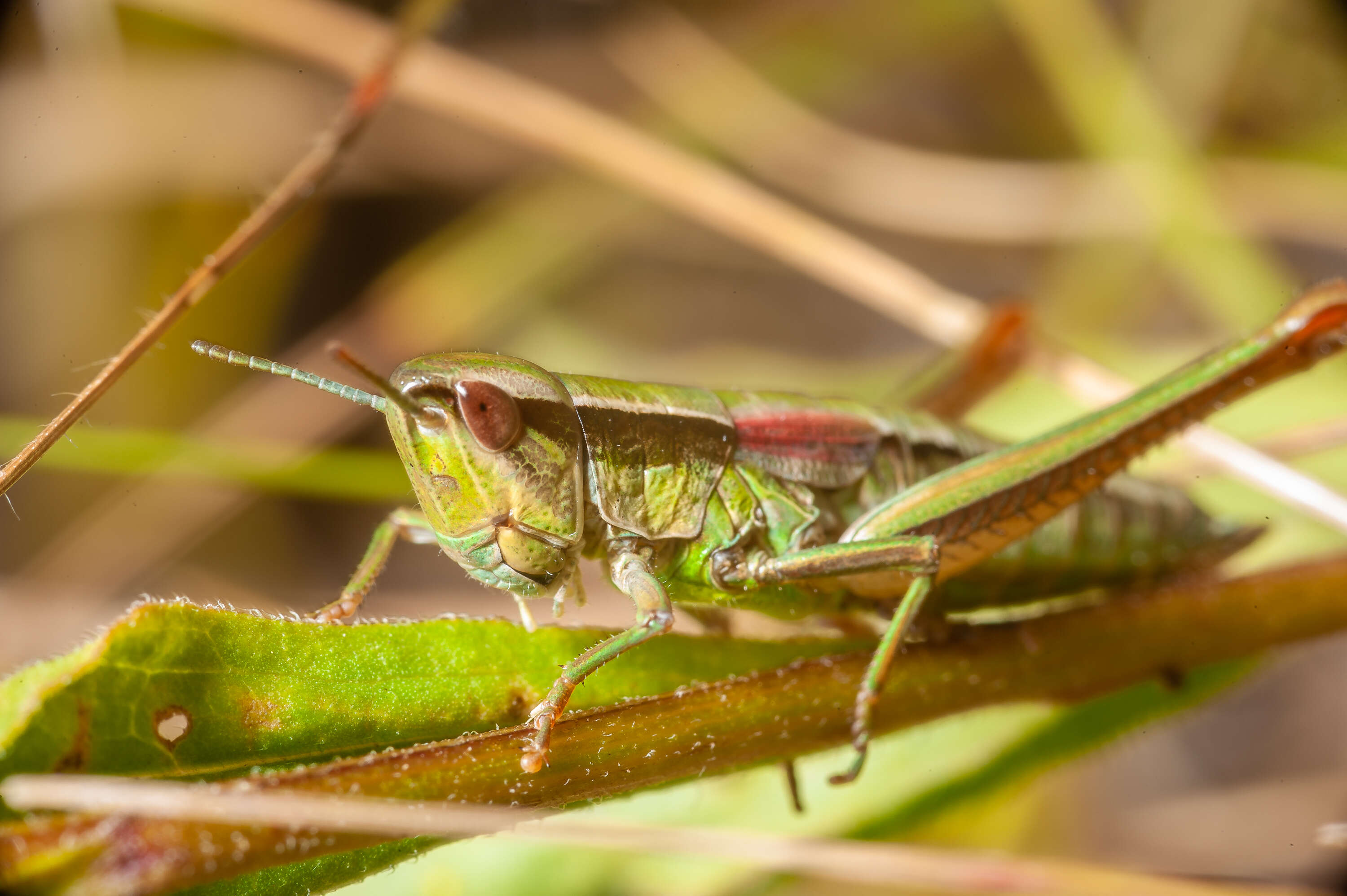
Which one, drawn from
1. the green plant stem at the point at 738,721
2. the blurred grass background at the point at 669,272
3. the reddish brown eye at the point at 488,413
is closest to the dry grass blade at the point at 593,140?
the blurred grass background at the point at 669,272

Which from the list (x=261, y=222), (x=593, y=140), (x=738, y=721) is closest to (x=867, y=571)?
(x=738, y=721)

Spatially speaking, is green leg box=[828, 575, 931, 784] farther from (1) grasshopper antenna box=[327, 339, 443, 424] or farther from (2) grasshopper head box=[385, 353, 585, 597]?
(1) grasshopper antenna box=[327, 339, 443, 424]

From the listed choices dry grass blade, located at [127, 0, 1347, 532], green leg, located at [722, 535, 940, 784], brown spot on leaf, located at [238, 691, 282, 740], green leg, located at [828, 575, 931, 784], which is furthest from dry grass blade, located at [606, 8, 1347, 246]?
brown spot on leaf, located at [238, 691, 282, 740]

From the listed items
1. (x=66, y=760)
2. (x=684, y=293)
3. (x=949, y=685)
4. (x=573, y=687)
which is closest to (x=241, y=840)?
(x=66, y=760)

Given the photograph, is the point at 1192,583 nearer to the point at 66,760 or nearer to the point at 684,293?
the point at 66,760

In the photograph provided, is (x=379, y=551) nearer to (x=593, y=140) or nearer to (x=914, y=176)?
(x=593, y=140)

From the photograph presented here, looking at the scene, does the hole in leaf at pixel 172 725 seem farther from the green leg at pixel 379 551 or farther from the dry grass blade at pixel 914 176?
the dry grass blade at pixel 914 176
